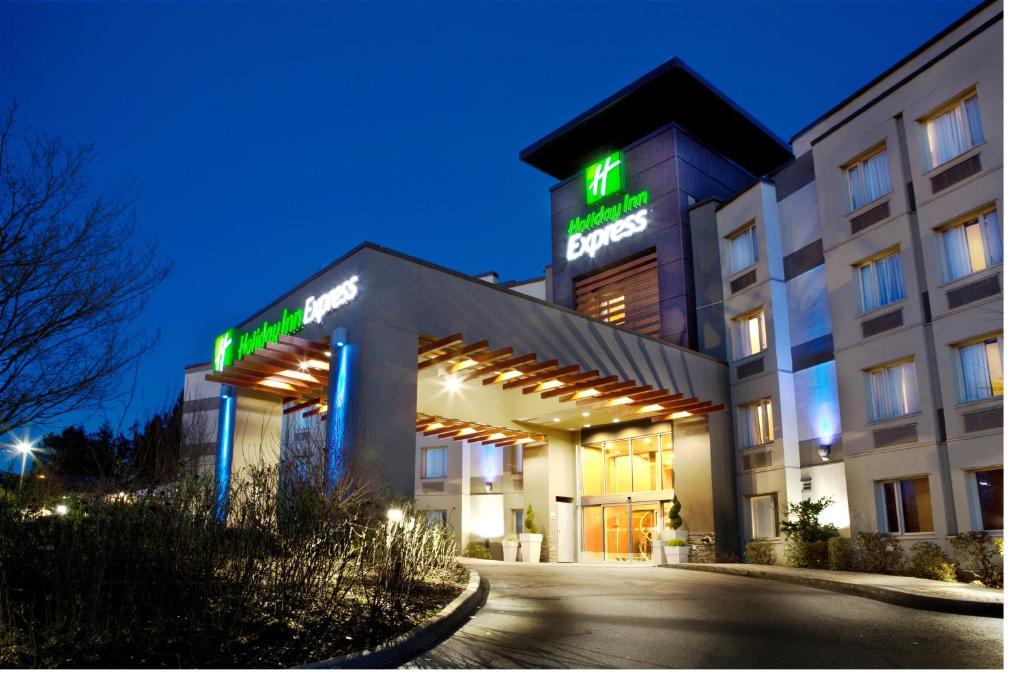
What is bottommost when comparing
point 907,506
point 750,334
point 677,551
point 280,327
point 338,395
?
point 677,551

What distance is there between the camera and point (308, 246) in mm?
194375

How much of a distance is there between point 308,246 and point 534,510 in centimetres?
17705

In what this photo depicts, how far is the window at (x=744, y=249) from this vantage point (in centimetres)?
2485

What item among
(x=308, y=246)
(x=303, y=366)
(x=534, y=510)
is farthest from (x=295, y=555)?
(x=308, y=246)

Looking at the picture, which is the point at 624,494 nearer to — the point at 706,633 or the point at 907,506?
the point at 907,506

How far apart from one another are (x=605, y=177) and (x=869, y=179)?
37.2 ft

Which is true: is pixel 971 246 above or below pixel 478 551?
above

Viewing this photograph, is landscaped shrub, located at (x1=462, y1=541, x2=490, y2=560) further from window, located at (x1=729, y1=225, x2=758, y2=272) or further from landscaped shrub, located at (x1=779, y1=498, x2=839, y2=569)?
window, located at (x1=729, y1=225, x2=758, y2=272)

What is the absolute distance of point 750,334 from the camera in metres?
24.8

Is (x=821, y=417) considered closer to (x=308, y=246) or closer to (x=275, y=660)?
(x=275, y=660)

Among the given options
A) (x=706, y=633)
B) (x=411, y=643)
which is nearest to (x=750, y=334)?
(x=706, y=633)

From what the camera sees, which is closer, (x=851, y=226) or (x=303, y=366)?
(x=303, y=366)

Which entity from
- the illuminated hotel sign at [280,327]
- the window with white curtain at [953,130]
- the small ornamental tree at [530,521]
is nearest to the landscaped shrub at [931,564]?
the window with white curtain at [953,130]

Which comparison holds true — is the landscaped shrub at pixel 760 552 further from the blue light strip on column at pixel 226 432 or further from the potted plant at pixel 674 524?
the blue light strip on column at pixel 226 432
